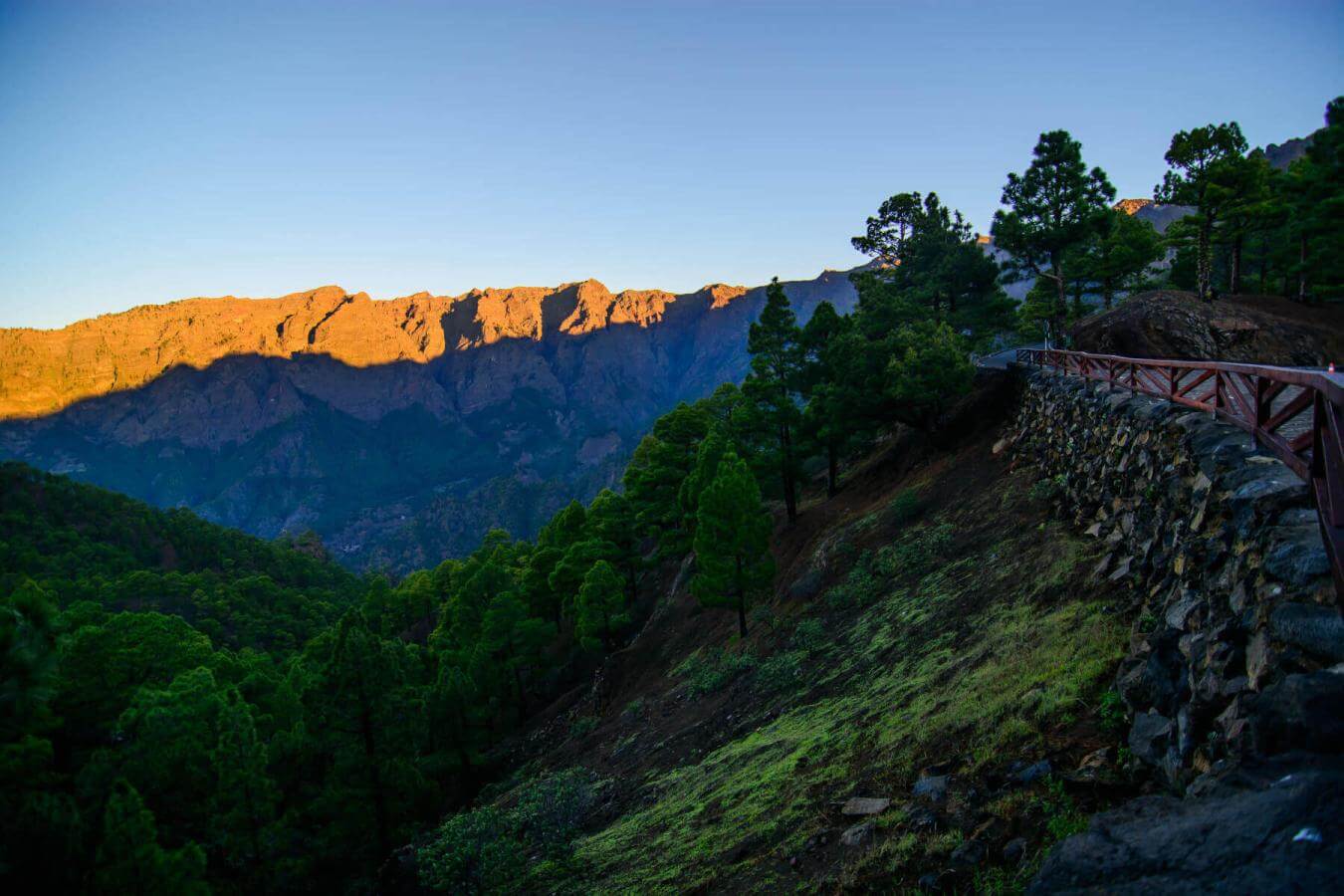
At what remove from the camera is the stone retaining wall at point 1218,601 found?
4371mm

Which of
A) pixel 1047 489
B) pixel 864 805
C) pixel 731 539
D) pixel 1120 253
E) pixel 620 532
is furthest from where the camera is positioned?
pixel 620 532

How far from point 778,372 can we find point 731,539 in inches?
466

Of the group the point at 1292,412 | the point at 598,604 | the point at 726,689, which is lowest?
the point at 598,604

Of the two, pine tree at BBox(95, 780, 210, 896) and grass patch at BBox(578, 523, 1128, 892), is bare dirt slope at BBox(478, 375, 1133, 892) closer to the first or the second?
grass patch at BBox(578, 523, 1128, 892)

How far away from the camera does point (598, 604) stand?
35.2 meters

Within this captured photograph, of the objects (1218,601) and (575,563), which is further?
(575,563)

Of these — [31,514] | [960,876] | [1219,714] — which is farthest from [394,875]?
[31,514]

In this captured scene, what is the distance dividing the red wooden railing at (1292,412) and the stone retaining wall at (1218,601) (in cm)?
17

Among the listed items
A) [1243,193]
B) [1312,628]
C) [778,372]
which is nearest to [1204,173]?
[1243,193]

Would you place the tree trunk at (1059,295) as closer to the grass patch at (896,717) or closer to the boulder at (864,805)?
the grass patch at (896,717)

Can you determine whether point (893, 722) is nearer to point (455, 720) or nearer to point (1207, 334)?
point (1207, 334)

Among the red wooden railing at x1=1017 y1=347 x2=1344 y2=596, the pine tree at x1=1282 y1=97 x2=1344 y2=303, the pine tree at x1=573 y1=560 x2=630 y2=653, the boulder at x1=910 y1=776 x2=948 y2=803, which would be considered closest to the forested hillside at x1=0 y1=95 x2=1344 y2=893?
the boulder at x1=910 y1=776 x2=948 y2=803

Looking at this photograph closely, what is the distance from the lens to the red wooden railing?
519cm

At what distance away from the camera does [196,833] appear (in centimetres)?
1847
